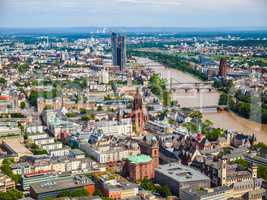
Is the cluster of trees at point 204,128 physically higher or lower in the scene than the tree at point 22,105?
lower

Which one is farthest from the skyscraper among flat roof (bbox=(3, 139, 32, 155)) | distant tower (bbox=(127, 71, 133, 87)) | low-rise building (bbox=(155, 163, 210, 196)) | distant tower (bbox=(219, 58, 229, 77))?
low-rise building (bbox=(155, 163, 210, 196))

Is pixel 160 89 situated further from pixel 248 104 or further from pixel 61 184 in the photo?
pixel 61 184

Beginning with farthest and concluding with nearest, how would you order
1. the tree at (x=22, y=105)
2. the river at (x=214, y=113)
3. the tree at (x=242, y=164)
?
the tree at (x=22, y=105) → the river at (x=214, y=113) → the tree at (x=242, y=164)

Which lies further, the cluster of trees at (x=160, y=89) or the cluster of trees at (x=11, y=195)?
the cluster of trees at (x=160, y=89)

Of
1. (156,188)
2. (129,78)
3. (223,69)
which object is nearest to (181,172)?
(156,188)

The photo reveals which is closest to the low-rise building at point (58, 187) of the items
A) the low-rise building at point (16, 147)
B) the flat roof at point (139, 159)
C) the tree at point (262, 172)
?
the flat roof at point (139, 159)

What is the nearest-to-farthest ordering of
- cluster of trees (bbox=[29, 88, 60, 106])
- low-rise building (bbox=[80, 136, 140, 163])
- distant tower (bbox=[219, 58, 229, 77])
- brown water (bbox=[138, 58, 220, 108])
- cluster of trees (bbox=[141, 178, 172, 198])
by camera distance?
cluster of trees (bbox=[141, 178, 172, 198]) → low-rise building (bbox=[80, 136, 140, 163]) → cluster of trees (bbox=[29, 88, 60, 106]) → brown water (bbox=[138, 58, 220, 108]) → distant tower (bbox=[219, 58, 229, 77])

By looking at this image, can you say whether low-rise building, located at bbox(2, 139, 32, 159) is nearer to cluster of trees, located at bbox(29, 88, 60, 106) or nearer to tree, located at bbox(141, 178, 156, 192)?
tree, located at bbox(141, 178, 156, 192)

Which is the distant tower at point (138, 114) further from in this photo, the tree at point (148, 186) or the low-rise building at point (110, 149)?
the tree at point (148, 186)
